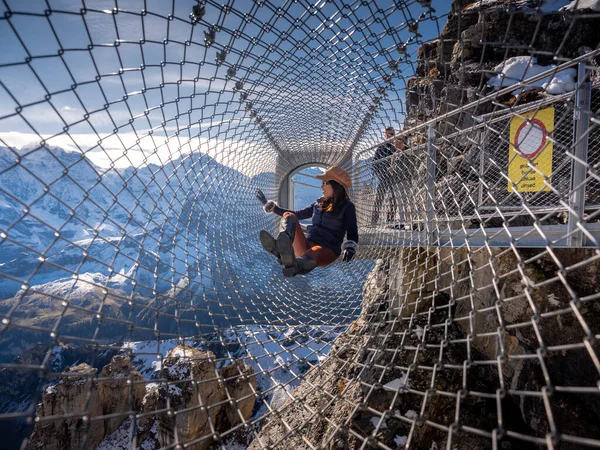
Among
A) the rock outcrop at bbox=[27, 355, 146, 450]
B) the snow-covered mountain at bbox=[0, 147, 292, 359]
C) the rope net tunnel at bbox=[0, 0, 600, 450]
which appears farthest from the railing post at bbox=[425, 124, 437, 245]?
the rock outcrop at bbox=[27, 355, 146, 450]

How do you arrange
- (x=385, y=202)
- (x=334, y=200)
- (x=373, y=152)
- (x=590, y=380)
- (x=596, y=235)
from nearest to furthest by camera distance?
1. (x=596, y=235)
2. (x=590, y=380)
3. (x=334, y=200)
4. (x=385, y=202)
5. (x=373, y=152)

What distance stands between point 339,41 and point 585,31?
5.82m

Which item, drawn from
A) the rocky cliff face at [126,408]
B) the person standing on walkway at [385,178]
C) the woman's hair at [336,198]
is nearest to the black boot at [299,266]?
the woman's hair at [336,198]

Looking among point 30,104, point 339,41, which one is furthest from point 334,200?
point 30,104

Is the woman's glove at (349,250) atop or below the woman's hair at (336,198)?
below

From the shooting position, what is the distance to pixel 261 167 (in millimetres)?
5766

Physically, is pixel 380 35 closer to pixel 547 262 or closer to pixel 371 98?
pixel 371 98

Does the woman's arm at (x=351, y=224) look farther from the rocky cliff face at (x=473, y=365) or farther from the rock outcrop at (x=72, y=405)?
the rock outcrop at (x=72, y=405)

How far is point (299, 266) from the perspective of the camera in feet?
9.35

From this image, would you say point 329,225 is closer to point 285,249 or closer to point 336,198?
point 336,198

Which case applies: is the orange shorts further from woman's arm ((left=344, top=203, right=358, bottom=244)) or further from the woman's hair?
the woman's hair

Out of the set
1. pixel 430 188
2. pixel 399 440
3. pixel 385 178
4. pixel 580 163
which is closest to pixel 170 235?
pixel 430 188

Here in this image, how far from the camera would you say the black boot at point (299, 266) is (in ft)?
9.27

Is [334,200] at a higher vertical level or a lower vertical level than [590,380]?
higher
